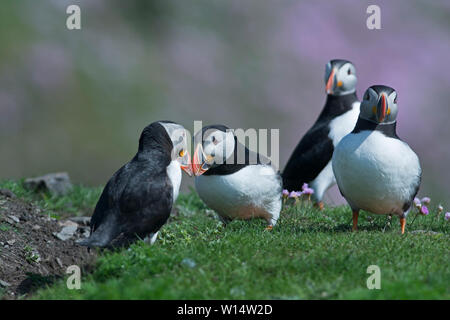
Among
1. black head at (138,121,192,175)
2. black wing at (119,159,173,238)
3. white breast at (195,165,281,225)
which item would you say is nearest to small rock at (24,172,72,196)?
black head at (138,121,192,175)

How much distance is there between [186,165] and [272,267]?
1.86m

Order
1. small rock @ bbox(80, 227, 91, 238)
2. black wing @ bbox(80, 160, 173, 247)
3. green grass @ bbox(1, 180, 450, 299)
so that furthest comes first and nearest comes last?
1. small rock @ bbox(80, 227, 91, 238)
2. black wing @ bbox(80, 160, 173, 247)
3. green grass @ bbox(1, 180, 450, 299)

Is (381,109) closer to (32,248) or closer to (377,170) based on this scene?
(377,170)

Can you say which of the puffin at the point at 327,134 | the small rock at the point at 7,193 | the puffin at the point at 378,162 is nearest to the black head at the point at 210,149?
the puffin at the point at 378,162

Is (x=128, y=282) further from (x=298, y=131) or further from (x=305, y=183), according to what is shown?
(x=298, y=131)

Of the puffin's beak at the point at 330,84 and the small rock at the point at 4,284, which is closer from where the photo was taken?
the small rock at the point at 4,284

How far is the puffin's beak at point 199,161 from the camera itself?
6801 millimetres

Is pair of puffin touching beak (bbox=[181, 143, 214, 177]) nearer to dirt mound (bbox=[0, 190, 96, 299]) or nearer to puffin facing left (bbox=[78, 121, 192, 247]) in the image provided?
puffin facing left (bbox=[78, 121, 192, 247])

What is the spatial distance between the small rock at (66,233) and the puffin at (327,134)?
111 inches

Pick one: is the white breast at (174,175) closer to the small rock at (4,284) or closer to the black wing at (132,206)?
the black wing at (132,206)

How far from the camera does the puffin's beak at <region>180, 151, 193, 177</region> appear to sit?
6.86 m

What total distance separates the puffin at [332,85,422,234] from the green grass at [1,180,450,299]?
1.07 ft

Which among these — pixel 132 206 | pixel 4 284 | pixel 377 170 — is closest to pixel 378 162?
pixel 377 170
